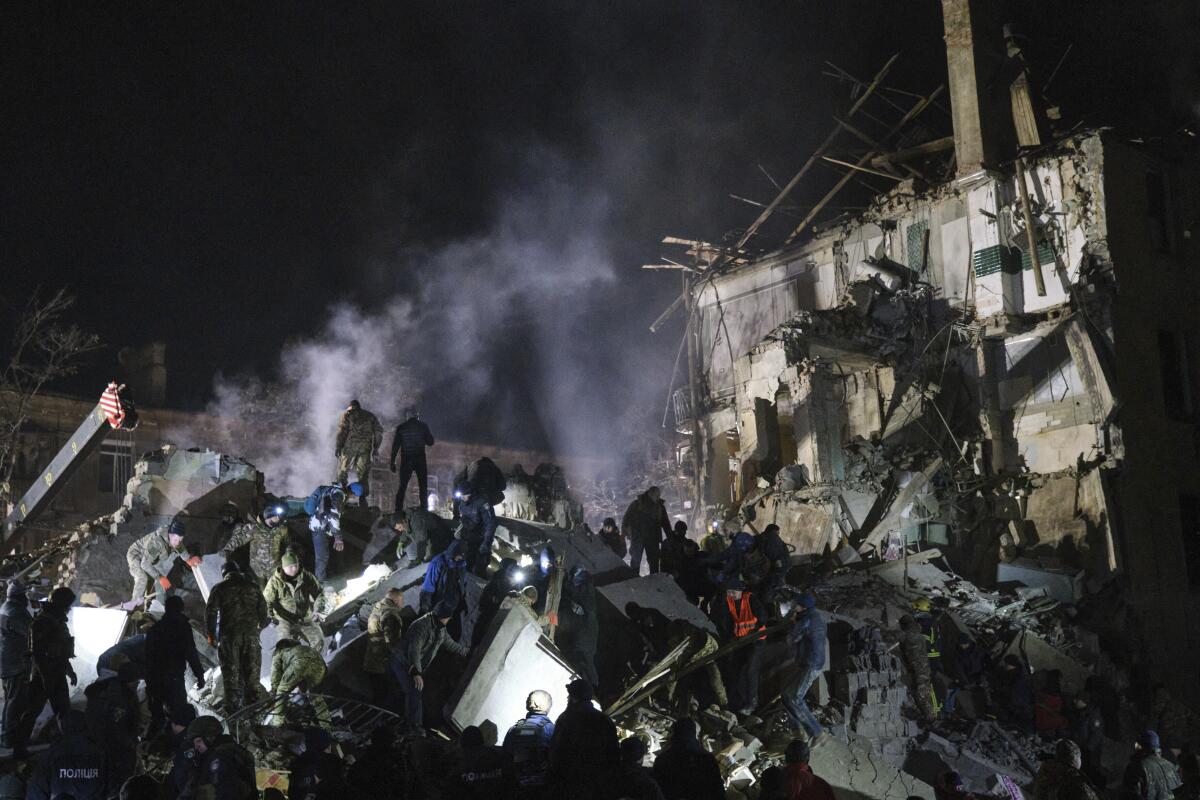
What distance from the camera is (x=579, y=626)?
1111 cm

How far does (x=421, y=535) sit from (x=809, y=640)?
5.66 m

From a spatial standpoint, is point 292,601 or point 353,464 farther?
point 353,464

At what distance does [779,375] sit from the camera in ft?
78.3

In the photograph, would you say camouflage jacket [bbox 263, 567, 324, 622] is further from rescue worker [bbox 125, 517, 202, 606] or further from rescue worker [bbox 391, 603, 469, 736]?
rescue worker [bbox 125, 517, 202, 606]

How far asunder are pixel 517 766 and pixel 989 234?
63.0 feet

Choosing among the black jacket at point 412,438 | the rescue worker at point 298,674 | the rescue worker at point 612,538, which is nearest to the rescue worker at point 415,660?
the rescue worker at point 298,674

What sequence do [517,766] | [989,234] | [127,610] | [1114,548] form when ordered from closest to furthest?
[517,766]
[127,610]
[1114,548]
[989,234]

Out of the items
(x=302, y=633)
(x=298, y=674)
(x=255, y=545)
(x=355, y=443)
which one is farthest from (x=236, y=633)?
(x=355, y=443)

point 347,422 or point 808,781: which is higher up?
point 347,422

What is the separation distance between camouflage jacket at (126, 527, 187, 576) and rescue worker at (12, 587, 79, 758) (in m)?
2.96

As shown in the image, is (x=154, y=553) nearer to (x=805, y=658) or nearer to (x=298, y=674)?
(x=298, y=674)

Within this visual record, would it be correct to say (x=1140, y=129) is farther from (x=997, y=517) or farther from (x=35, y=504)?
(x=35, y=504)

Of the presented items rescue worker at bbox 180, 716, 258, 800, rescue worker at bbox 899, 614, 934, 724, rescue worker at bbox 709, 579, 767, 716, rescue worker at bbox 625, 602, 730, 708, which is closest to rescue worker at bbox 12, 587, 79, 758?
rescue worker at bbox 180, 716, 258, 800

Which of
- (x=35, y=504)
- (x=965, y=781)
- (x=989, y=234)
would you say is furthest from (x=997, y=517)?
(x=35, y=504)
